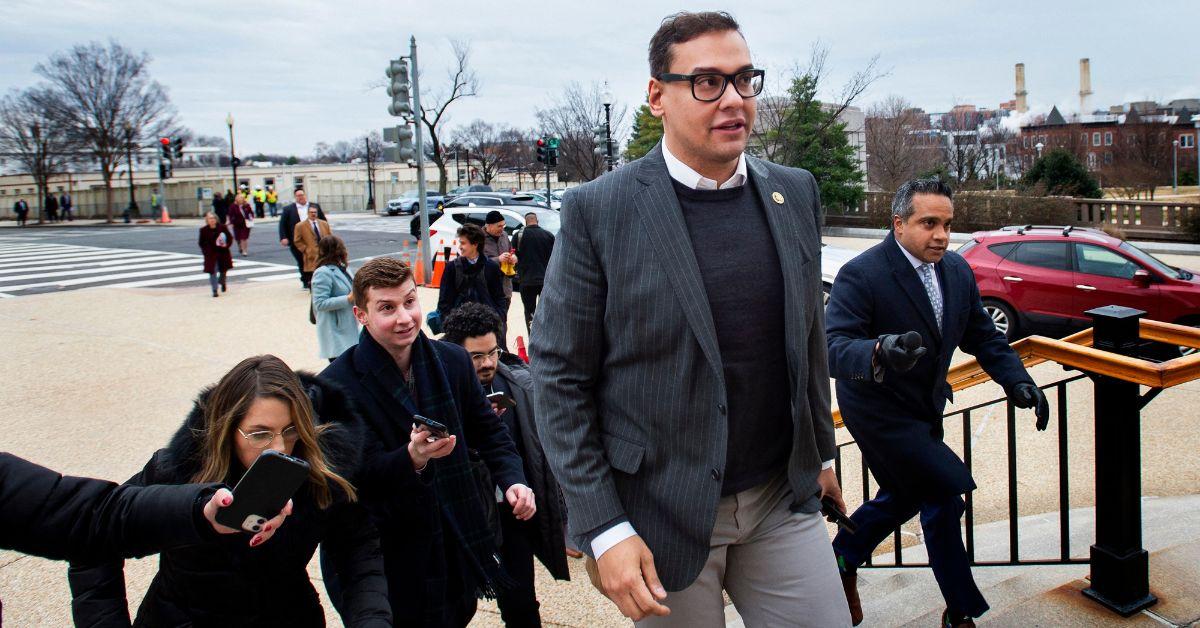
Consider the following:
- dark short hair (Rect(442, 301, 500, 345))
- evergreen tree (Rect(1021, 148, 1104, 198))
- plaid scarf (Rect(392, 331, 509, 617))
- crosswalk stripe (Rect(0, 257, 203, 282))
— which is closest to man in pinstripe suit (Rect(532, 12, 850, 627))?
plaid scarf (Rect(392, 331, 509, 617))

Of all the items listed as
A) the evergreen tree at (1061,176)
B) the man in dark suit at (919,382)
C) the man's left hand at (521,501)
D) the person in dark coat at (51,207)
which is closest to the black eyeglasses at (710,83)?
the man in dark suit at (919,382)

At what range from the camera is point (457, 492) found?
3.14m

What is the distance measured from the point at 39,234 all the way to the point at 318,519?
4484cm

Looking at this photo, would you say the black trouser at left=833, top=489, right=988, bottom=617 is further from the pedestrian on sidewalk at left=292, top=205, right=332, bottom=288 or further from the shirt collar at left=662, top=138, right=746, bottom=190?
the pedestrian on sidewalk at left=292, top=205, right=332, bottom=288

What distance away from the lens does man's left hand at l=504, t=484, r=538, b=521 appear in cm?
307

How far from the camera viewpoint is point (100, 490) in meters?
1.69

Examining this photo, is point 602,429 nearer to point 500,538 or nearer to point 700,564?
point 700,564

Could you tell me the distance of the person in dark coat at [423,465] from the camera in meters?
2.96

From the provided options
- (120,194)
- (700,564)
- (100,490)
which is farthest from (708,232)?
(120,194)

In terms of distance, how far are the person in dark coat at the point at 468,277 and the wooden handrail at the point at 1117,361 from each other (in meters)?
4.72

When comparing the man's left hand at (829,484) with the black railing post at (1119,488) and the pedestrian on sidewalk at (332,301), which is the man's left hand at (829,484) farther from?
the pedestrian on sidewalk at (332,301)

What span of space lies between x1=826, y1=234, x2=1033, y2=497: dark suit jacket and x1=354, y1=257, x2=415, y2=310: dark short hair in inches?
62.5

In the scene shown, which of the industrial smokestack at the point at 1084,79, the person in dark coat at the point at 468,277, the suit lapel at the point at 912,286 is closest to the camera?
the suit lapel at the point at 912,286

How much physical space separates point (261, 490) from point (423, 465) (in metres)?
1.12
